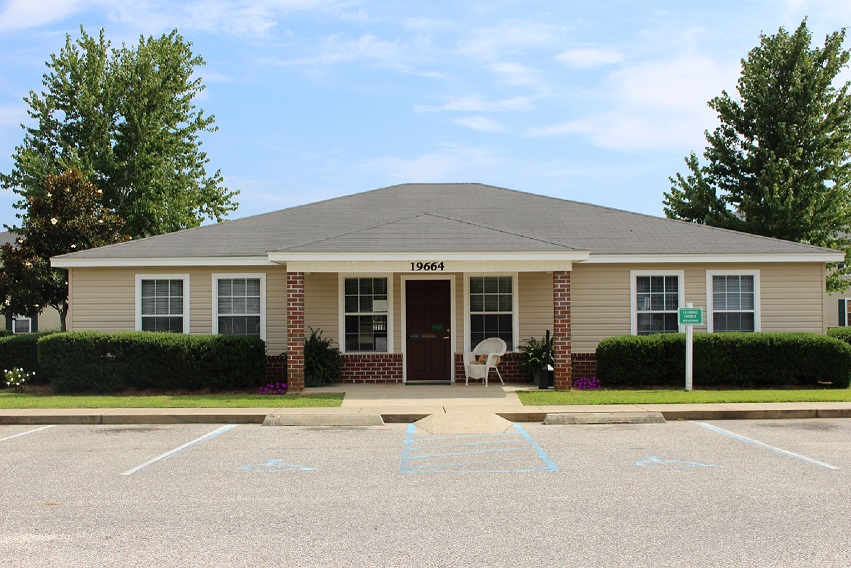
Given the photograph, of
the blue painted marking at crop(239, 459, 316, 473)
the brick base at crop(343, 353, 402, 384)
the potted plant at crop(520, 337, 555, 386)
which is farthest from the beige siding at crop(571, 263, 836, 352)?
the blue painted marking at crop(239, 459, 316, 473)

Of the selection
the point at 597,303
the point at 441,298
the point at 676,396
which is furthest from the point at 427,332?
the point at 676,396

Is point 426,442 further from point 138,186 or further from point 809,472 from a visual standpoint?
point 138,186

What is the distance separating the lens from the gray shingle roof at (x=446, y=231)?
15750 millimetres

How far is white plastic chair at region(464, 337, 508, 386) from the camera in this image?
54.9 feet

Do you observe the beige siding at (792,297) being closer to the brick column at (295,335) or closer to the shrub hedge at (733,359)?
the shrub hedge at (733,359)

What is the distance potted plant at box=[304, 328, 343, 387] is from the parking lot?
506 cm

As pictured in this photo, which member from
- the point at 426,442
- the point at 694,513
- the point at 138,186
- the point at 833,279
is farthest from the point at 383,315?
the point at 833,279

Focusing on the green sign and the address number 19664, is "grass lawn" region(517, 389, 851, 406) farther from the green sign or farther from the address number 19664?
the address number 19664

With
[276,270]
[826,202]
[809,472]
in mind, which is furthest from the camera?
[826,202]

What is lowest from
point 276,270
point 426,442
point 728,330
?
→ point 426,442

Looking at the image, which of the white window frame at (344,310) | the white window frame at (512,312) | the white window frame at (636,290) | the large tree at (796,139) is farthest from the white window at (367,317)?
the large tree at (796,139)

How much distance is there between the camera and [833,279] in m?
25.0

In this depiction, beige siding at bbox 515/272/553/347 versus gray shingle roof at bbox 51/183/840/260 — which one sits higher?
gray shingle roof at bbox 51/183/840/260

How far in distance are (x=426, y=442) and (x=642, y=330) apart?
8243 mm
